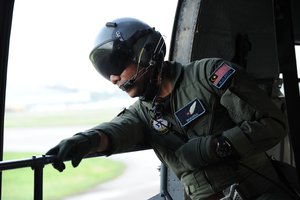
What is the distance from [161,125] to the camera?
→ 1.93 metres

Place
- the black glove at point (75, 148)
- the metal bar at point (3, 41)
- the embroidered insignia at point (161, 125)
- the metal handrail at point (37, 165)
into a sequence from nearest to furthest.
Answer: the metal handrail at point (37, 165) → the black glove at point (75, 148) → the embroidered insignia at point (161, 125) → the metal bar at point (3, 41)

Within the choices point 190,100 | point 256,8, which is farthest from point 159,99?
point 256,8

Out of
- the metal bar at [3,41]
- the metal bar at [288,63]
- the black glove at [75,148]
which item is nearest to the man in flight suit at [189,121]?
the black glove at [75,148]

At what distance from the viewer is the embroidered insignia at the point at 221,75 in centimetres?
170

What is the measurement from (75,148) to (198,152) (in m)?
0.51

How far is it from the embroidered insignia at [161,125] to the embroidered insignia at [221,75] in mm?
317

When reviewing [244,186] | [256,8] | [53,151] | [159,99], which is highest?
[256,8]

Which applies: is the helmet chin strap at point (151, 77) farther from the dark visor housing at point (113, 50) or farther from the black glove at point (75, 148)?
the black glove at point (75, 148)

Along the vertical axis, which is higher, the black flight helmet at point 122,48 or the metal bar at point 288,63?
the black flight helmet at point 122,48

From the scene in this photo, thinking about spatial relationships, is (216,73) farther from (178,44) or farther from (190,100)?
(178,44)

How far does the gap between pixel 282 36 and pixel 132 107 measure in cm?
112

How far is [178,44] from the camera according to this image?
3027 mm

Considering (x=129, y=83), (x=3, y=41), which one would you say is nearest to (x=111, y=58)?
(x=129, y=83)

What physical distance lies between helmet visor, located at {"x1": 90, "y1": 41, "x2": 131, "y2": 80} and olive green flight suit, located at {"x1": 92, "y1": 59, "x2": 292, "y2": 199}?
0.22 m
